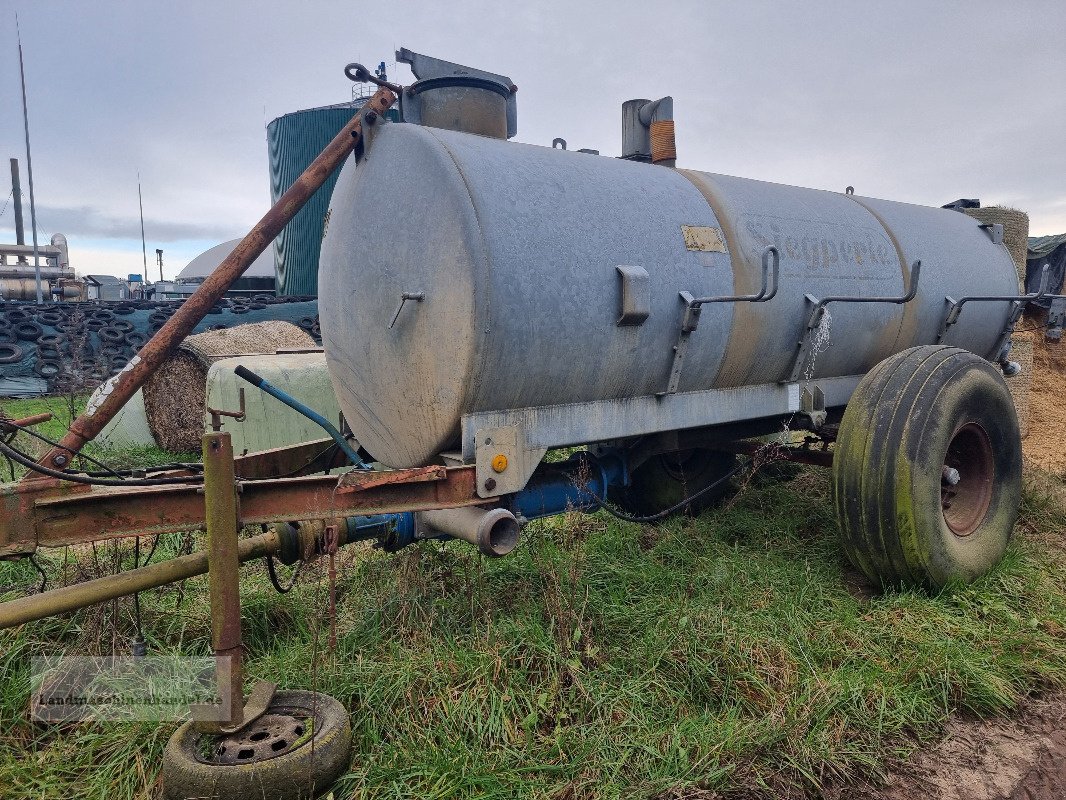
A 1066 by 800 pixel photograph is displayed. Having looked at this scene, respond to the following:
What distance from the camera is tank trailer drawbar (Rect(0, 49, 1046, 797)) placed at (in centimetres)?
257

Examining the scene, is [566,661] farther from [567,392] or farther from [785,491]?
[785,491]

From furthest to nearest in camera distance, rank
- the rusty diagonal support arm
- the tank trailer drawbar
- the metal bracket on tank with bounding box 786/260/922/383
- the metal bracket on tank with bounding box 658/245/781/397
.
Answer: the metal bracket on tank with bounding box 786/260/922/383 < the metal bracket on tank with bounding box 658/245/781/397 < the rusty diagonal support arm < the tank trailer drawbar

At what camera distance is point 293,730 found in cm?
258

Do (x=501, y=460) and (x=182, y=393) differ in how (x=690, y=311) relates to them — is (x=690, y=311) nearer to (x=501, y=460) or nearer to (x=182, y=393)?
(x=501, y=460)

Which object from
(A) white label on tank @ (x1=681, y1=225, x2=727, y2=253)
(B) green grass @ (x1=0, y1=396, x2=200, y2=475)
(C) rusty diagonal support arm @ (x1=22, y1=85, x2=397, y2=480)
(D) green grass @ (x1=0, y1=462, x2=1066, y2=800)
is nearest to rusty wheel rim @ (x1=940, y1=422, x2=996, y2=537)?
(D) green grass @ (x1=0, y1=462, x2=1066, y2=800)

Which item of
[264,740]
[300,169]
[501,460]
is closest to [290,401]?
[501,460]

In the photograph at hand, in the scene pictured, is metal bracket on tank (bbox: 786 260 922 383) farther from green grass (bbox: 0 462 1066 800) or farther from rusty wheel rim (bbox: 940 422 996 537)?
green grass (bbox: 0 462 1066 800)

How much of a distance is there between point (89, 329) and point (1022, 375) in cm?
1412

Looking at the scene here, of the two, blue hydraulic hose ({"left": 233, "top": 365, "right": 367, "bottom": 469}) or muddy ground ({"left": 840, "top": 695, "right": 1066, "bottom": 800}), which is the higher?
blue hydraulic hose ({"left": 233, "top": 365, "right": 367, "bottom": 469})

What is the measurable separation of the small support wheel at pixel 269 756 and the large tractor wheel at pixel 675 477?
9.53 ft

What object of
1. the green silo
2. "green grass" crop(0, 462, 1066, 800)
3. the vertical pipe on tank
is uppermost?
the green silo

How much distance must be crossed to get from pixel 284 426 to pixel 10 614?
417cm

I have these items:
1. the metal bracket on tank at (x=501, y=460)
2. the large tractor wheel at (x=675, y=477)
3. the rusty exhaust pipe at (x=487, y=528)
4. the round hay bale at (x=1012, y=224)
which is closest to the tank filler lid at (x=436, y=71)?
the metal bracket on tank at (x=501, y=460)

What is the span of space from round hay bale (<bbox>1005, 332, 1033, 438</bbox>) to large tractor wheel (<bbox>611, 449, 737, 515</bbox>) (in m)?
3.42
